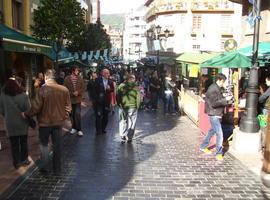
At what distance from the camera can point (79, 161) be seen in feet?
25.5

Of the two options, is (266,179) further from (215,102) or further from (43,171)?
(43,171)

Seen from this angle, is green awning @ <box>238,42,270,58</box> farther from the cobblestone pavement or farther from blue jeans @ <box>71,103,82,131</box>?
blue jeans @ <box>71,103,82,131</box>

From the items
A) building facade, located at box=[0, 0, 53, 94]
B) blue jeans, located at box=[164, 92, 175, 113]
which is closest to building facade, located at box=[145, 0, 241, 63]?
building facade, located at box=[0, 0, 53, 94]

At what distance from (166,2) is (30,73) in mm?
37170

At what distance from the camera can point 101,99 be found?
35.2 feet

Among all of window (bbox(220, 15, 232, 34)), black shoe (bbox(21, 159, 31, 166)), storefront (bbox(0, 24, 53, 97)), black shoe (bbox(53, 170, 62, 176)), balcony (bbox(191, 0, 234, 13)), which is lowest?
black shoe (bbox(53, 170, 62, 176))

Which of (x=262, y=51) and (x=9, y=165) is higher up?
(x=262, y=51)

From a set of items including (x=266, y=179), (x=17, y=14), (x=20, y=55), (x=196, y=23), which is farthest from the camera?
(x=196, y=23)

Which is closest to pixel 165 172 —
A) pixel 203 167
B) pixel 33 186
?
pixel 203 167

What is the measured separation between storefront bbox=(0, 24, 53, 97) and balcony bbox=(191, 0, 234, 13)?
3270 cm

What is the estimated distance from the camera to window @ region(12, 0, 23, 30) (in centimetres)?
1688

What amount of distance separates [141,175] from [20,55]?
1172 centimetres

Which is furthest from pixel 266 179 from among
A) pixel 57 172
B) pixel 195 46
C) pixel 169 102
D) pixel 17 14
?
pixel 195 46

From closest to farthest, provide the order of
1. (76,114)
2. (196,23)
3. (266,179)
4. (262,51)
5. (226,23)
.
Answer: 1. (266,179)
2. (76,114)
3. (262,51)
4. (226,23)
5. (196,23)
